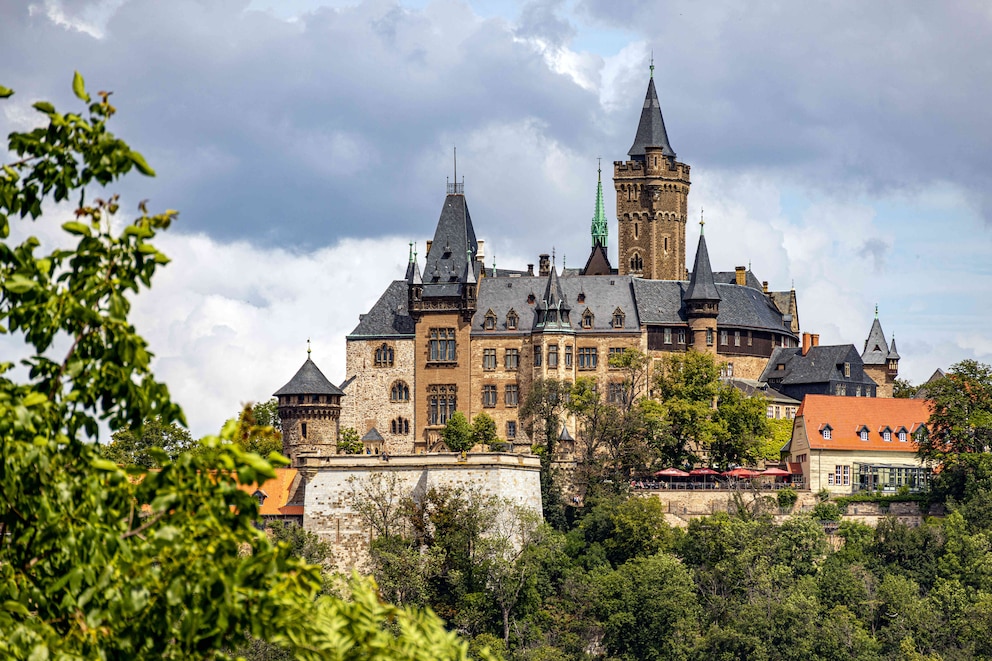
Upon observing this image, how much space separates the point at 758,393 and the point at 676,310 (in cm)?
774

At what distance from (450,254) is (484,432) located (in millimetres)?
11911

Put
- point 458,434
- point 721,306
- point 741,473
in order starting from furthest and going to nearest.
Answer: point 721,306, point 458,434, point 741,473

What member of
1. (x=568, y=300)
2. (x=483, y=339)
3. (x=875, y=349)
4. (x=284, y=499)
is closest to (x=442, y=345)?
(x=483, y=339)

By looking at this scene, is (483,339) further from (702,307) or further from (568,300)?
(702,307)

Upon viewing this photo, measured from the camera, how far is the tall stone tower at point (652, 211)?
107625mm

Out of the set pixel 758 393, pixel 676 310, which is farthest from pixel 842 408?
pixel 676 310

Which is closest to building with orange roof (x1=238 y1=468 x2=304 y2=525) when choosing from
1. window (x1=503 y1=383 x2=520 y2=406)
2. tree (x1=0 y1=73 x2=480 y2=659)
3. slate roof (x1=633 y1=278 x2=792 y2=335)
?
window (x1=503 y1=383 x2=520 y2=406)

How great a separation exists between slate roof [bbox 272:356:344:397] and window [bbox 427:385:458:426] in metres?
5.61

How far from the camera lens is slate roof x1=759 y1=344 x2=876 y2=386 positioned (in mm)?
99000

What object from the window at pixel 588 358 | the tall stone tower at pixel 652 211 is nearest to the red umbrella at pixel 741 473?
the window at pixel 588 358

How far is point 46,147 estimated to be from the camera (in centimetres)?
1538

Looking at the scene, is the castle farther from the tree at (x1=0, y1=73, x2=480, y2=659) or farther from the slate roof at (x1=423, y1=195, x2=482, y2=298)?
the tree at (x1=0, y1=73, x2=480, y2=659)

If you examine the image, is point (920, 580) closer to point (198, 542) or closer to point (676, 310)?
point (676, 310)

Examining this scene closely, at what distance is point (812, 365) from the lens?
99688 mm
